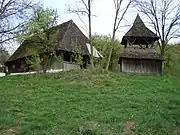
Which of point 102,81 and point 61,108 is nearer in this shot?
point 61,108

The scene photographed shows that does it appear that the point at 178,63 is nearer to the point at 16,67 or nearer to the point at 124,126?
the point at 124,126

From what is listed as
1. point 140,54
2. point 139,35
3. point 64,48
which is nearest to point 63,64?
point 64,48

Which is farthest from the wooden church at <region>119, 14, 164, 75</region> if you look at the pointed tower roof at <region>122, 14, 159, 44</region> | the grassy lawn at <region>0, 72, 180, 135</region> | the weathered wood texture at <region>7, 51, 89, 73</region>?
the grassy lawn at <region>0, 72, 180, 135</region>

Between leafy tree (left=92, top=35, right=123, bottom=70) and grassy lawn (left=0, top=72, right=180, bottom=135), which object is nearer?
grassy lawn (left=0, top=72, right=180, bottom=135)

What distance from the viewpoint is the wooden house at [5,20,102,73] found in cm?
4038

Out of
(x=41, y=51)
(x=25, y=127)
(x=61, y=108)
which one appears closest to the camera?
(x=25, y=127)

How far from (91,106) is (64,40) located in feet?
77.7

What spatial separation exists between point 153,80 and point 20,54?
21.9 m

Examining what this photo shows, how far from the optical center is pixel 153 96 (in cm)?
2236

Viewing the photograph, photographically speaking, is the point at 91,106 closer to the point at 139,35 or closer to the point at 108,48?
Result: the point at 139,35

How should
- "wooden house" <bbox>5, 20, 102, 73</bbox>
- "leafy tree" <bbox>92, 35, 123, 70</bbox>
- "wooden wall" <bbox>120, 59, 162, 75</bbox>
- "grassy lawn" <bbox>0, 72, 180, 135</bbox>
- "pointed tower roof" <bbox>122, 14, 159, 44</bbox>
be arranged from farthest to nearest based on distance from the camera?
1. "leafy tree" <bbox>92, 35, 123, 70</bbox>
2. "wooden house" <bbox>5, 20, 102, 73</bbox>
3. "pointed tower roof" <bbox>122, 14, 159, 44</bbox>
4. "wooden wall" <bbox>120, 59, 162, 75</bbox>
5. "grassy lawn" <bbox>0, 72, 180, 135</bbox>

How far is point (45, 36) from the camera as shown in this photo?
38969 millimetres

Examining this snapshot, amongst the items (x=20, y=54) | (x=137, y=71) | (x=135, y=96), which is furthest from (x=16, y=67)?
(x=135, y=96)

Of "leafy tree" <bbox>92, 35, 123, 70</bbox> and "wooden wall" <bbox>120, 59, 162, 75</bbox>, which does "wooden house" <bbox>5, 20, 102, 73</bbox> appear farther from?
"leafy tree" <bbox>92, 35, 123, 70</bbox>
